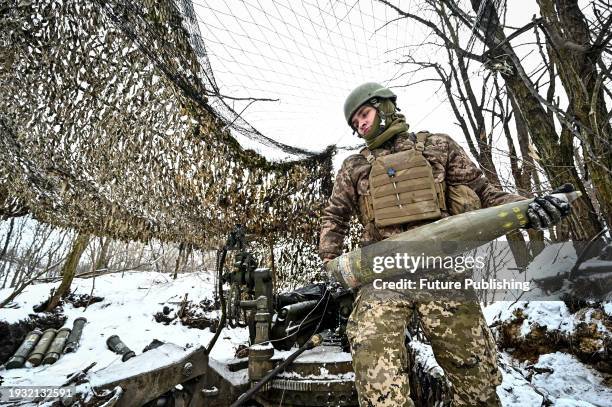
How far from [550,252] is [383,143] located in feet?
11.1

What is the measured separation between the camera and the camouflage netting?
285 cm

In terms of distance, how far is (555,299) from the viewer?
385 cm

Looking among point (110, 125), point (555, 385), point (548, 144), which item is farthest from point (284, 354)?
point (548, 144)

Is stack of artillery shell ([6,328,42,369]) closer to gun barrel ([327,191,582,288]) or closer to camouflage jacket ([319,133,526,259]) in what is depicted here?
camouflage jacket ([319,133,526,259])

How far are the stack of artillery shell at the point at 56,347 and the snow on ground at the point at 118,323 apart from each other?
0.12 meters

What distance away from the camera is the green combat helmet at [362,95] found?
2439mm

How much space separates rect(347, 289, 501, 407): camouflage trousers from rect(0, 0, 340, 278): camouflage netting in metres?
3.09

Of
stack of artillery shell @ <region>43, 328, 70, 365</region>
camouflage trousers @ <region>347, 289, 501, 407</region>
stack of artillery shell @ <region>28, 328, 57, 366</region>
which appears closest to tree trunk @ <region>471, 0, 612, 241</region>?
camouflage trousers @ <region>347, 289, 501, 407</region>

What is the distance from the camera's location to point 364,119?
97.0 inches

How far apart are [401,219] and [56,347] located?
7.91m

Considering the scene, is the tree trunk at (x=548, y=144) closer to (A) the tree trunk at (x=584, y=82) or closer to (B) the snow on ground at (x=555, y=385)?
(A) the tree trunk at (x=584, y=82)

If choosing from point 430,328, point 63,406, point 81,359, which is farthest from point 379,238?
point 81,359

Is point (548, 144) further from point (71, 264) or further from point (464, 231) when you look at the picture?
point (71, 264)

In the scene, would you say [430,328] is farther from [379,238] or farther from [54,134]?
[54,134]
